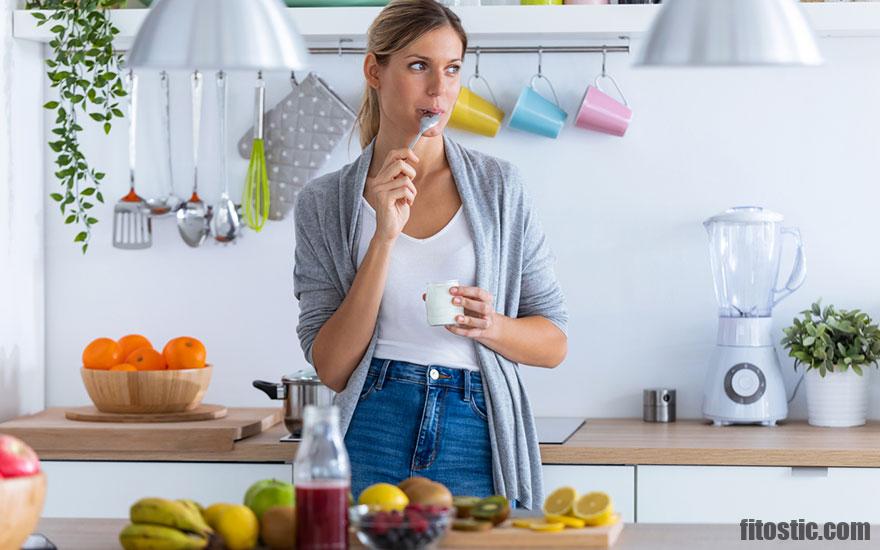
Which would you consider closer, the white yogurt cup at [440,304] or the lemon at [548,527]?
the lemon at [548,527]

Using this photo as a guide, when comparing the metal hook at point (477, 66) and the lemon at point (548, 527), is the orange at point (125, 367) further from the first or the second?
the lemon at point (548, 527)

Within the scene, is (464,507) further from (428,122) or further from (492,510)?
(428,122)

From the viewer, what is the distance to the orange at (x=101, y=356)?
2670 mm

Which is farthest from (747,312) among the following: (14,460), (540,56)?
(14,460)

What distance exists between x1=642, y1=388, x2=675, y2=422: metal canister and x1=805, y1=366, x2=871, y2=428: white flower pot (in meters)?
0.30

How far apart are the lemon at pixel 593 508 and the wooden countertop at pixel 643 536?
0.11ft

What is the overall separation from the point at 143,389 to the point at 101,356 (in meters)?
0.12

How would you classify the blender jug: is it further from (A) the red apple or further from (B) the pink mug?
(A) the red apple

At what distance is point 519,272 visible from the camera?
209 centimetres

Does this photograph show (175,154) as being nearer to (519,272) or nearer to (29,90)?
(29,90)

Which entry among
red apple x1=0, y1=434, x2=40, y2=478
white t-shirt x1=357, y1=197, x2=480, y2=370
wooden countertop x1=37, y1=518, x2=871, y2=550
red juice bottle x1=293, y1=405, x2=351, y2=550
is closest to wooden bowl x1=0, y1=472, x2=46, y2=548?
red apple x1=0, y1=434, x2=40, y2=478

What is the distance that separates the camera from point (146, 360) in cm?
268

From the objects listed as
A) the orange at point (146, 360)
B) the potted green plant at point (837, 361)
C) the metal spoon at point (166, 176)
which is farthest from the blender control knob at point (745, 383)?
the metal spoon at point (166, 176)

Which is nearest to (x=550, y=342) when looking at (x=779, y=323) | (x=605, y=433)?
(x=605, y=433)
